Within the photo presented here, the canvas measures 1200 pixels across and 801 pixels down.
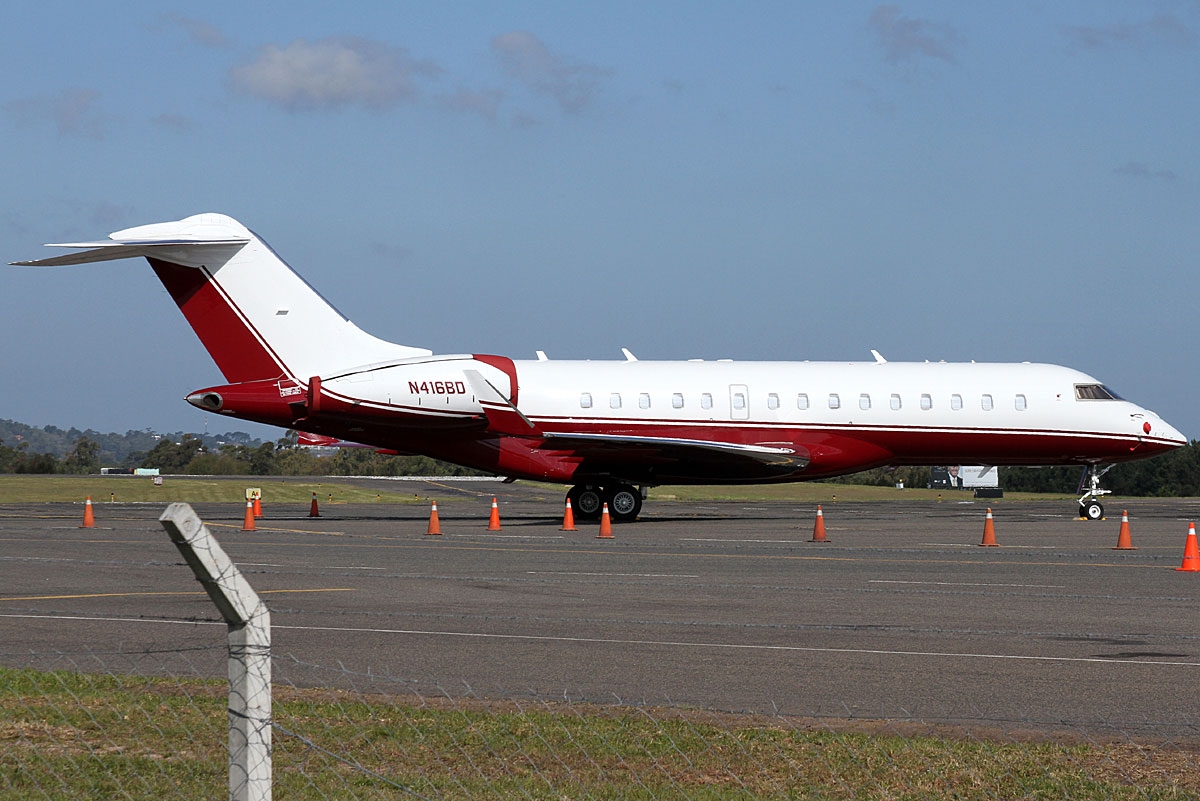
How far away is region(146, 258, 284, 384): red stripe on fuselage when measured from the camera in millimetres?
32188

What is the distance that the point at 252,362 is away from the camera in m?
32.3

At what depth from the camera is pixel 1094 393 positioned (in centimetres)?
3588

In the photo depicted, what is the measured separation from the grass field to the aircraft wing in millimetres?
22673

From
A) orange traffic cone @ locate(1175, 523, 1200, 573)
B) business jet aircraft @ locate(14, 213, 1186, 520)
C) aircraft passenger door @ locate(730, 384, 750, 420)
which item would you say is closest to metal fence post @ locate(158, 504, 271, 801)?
orange traffic cone @ locate(1175, 523, 1200, 573)

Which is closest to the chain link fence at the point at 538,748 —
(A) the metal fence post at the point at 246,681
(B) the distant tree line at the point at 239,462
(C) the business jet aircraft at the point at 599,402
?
(A) the metal fence post at the point at 246,681

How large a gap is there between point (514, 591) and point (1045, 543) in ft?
43.5

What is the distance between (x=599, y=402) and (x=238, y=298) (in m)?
8.20

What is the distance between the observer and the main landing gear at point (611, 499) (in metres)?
33.9

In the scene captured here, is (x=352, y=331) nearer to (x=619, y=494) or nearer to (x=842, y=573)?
(x=619, y=494)

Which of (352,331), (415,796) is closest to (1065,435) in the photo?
(352,331)

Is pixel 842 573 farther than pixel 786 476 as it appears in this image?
No

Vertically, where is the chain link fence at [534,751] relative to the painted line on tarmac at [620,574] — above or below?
below

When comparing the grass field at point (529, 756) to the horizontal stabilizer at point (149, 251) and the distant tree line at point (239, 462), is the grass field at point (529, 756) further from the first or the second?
the distant tree line at point (239, 462)

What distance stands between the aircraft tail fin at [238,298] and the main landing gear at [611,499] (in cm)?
618
